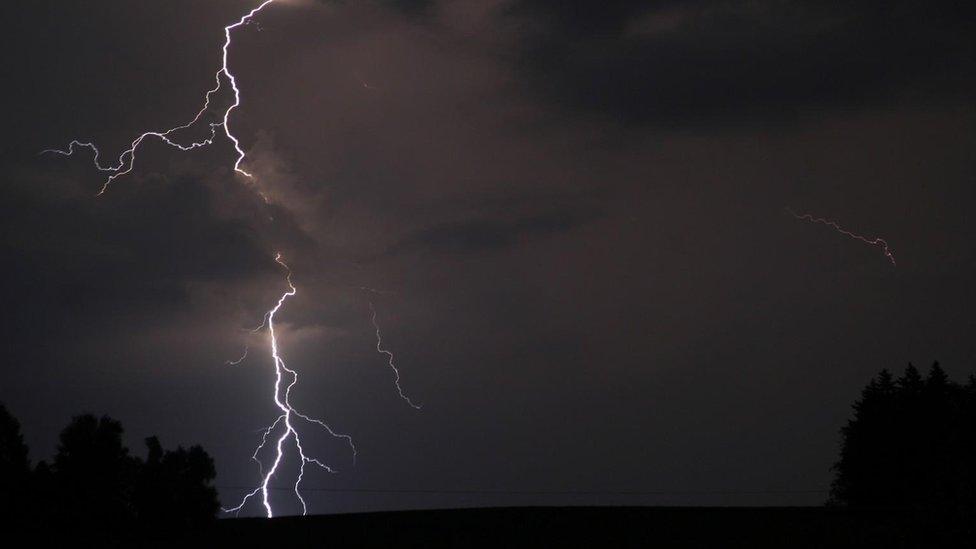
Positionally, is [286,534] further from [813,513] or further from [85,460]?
[813,513]

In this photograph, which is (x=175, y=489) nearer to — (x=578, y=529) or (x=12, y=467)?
(x=12, y=467)

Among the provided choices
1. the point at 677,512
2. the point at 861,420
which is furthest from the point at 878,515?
the point at 861,420

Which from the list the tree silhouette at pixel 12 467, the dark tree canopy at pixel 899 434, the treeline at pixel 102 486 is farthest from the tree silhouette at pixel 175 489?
the dark tree canopy at pixel 899 434

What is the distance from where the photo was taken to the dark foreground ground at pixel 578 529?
27.2m

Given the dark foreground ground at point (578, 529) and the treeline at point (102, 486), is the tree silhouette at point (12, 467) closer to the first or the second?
the treeline at point (102, 486)

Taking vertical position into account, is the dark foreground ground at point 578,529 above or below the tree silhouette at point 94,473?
below

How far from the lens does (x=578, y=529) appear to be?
29.1m

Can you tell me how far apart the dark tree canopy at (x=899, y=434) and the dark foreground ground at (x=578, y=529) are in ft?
25.0

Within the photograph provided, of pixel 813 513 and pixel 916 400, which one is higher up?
pixel 916 400

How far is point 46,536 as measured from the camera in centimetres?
2877

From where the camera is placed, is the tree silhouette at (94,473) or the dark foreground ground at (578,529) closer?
the dark foreground ground at (578,529)

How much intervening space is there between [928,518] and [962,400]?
66.4 ft

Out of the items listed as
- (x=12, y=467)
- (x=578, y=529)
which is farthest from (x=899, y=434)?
(x=12, y=467)

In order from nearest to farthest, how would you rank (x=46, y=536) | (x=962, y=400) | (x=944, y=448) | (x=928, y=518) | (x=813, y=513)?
(x=928, y=518) < (x=46, y=536) < (x=813, y=513) < (x=944, y=448) < (x=962, y=400)
